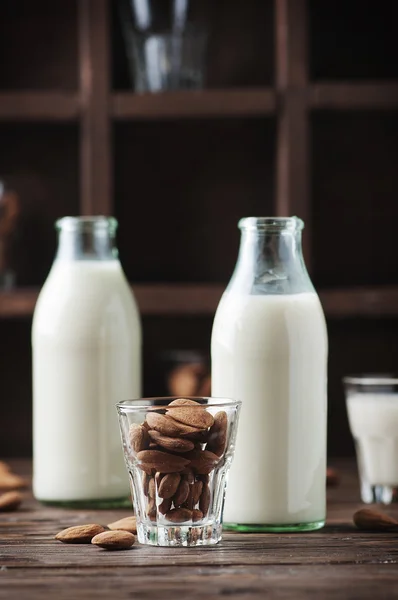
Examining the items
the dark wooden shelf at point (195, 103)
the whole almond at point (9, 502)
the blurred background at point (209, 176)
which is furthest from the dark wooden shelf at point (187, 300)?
the whole almond at point (9, 502)

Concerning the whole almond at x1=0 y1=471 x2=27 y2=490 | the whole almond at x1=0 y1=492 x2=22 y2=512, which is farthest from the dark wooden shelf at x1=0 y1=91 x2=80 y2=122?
the whole almond at x1=0 y1=492 x2=22 y2=512

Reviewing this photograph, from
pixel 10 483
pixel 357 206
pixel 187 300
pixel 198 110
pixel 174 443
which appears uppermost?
pixel 198 110

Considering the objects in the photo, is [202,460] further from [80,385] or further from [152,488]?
[80,385]

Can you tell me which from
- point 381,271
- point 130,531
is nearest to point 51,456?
point 130,531

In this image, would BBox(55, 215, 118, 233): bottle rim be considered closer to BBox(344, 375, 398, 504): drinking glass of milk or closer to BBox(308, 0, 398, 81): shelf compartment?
BBox(344, 375, 398, 504): drinking glass of milk

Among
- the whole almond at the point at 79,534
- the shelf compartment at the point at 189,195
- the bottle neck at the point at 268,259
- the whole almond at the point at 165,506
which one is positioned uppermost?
the shelf compartment at the point at 189,195

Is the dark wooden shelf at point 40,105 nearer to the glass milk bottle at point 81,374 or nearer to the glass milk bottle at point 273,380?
the glass milk bottle at point 81,374

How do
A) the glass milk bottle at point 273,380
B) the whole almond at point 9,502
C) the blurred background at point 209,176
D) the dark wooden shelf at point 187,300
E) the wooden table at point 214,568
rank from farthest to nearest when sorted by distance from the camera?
1. the blurred background at point 209,176
2. the dark wooden shelf at point 187,300
3. the whole almond at point 9,502
4. the glass milk bottle at point 273,380
5. the wooden table at point 214,568

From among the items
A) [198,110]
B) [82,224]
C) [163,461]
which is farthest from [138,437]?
[198,110]
